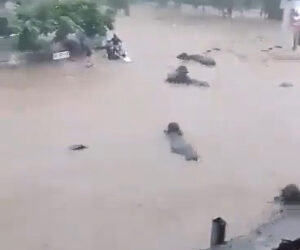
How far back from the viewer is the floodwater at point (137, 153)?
23.4 feet

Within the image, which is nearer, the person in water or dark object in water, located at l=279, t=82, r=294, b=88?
dark object in water, located at l=279, t=82, r=294, b=88

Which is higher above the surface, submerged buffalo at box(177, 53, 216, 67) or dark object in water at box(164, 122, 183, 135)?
dark object in water at box(164, 122, 183, 135)

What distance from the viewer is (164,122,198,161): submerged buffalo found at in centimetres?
935

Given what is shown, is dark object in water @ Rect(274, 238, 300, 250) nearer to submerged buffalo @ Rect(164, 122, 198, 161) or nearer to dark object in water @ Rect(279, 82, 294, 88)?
submerged buffalo @ Rect(164, 122, 198, 161)

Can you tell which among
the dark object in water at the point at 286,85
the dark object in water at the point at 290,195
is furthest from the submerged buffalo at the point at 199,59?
the dark object in water at the point at 290,195

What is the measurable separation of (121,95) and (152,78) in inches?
77.1

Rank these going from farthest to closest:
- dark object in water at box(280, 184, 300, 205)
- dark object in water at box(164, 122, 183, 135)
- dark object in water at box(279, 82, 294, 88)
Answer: dark object in water at box(279, 82, 294, 88), dark object in water at box(164, 122, 183, 135), dark object in water at box(280, 184, 300, 205)

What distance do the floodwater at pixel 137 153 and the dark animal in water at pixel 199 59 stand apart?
0.28m

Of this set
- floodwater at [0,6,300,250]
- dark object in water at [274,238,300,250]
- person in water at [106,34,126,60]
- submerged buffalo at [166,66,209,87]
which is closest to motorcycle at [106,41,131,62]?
person in water at [106,34,126,60]

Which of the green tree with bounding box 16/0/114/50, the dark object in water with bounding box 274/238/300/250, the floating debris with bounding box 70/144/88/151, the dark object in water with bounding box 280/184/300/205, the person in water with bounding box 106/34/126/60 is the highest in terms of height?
the green tree with bounding box 16/0/114/50

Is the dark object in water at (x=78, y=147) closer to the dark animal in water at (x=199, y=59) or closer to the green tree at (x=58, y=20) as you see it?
the green tree at (x=58, y=20)

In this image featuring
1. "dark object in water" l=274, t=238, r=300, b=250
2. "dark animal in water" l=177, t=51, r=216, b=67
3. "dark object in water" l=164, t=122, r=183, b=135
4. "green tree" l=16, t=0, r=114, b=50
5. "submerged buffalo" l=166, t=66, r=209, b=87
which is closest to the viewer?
"dark object in water" l=274, t=238, r=300, b=250

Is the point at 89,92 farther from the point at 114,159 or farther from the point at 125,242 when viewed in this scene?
the point at 125,242

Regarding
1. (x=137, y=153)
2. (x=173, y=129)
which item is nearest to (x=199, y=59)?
(x=173, y=129)
